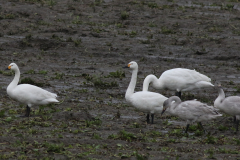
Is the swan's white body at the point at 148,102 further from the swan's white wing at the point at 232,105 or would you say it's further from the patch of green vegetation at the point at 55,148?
the patch of green vegetation at the point at 55,148

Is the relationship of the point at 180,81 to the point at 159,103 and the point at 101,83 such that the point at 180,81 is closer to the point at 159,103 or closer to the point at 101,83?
the point at 101,83

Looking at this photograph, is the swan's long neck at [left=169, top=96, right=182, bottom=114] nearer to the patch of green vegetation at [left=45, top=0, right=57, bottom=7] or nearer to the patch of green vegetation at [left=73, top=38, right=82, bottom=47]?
the patch of green vegetation at [left=73, top=38, right=82, bottom=47]

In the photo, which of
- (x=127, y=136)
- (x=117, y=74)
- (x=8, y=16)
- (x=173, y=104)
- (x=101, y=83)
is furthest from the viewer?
(x=8, y=16)

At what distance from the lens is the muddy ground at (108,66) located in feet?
29.5

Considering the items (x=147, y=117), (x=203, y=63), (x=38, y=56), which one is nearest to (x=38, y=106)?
(x=147, y=117)

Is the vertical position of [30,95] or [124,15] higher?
[124,15]

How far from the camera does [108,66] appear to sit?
55.2 feet

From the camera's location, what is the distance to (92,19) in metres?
21.8

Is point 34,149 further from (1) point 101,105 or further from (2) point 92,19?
(2) point 92,19

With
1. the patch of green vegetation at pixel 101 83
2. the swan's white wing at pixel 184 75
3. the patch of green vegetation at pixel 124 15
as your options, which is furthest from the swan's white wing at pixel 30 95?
the patch of green vegetation at pixel 124 15

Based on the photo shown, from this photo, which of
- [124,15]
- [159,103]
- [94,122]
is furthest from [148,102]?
[124,15]

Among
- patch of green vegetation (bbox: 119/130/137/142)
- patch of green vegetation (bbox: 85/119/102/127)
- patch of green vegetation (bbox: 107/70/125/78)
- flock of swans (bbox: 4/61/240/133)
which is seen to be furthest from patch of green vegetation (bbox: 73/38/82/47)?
patch of green vegetation (bbox: 119/130/137/142)

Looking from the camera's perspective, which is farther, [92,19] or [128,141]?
[92,19]

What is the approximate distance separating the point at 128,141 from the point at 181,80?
4.64m
